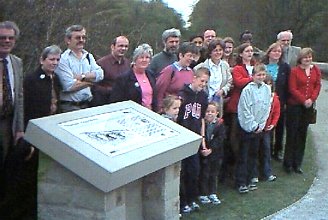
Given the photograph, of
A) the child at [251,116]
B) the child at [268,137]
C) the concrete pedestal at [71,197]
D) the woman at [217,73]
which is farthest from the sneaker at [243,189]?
the concrete pedestal at [71,197]

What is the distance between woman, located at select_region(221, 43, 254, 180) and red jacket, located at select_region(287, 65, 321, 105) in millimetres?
703

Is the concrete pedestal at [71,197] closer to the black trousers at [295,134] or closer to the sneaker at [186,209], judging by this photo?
the sneaker at [186,209]

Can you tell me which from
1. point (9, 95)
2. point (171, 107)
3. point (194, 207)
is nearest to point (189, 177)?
point (194, 207)

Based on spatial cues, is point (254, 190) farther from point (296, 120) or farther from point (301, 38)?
point (301, 38)

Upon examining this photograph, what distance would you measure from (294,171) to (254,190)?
121cm

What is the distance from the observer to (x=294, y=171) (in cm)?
870

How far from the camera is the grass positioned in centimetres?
664

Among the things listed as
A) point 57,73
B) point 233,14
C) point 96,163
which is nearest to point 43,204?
point 96,163

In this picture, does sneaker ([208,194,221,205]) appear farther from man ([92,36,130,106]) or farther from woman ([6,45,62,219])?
woman ([6,45,62,219])

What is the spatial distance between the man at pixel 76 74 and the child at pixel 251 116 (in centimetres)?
206

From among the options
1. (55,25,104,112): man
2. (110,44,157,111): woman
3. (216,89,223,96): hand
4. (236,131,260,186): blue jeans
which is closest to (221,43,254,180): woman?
(236,131,260,186): blue jeans

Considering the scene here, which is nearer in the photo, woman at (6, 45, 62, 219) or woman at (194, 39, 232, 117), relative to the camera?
woman at (6, 45, 62, 219)

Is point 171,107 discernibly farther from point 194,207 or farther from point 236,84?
point 236,84

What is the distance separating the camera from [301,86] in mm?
8477
